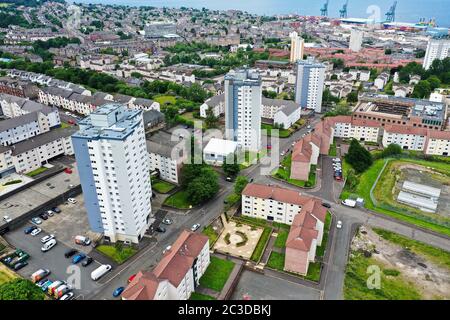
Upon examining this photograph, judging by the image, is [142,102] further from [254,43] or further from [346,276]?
[254,43]

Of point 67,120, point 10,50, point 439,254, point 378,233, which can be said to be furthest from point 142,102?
point 10,50

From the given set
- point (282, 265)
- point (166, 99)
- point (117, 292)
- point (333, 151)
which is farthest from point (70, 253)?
point (166, 99)

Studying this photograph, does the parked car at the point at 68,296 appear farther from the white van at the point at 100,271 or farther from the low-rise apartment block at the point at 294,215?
the low-rise apartment block at the point at 294,215

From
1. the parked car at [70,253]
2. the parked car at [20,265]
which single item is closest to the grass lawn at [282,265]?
the parked car at [70,253]

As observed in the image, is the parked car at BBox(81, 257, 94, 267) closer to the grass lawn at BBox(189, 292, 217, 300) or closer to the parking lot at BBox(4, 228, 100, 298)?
the parking lot at BBox(4, 228, 100, 298)

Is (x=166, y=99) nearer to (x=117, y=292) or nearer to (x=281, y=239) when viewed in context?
(x=281, y=239)

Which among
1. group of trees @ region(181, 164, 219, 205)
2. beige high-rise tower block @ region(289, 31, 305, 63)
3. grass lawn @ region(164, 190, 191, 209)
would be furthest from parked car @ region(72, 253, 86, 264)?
beige high-rise tower block @ region(289, 31, 305, 63)
